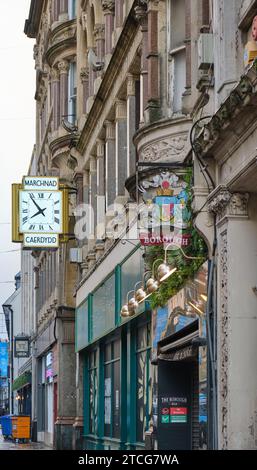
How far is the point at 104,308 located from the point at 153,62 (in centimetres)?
1105

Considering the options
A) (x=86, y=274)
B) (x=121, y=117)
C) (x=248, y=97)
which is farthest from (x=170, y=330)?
(x=86, y=274)

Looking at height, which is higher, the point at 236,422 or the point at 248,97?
the point at 248,97

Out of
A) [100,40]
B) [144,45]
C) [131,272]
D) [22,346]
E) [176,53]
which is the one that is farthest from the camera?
[22,346]

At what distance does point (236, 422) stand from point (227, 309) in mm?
1547

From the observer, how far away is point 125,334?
28.9 m

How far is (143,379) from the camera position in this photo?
26078mm

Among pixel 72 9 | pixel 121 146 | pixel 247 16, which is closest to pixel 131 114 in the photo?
pixel 121 146

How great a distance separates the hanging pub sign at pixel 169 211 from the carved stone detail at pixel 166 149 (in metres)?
1.17

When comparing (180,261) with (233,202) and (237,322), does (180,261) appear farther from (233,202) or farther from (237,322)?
(237,322)

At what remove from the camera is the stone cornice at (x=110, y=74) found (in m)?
26.4

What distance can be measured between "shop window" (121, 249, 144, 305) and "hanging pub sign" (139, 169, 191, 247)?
5.81m

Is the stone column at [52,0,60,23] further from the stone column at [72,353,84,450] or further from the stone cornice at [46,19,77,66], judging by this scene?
the stone column at [72,353,84,450]
